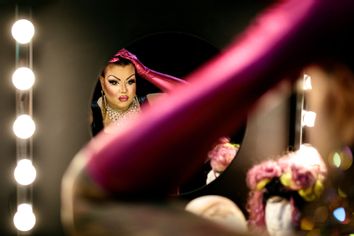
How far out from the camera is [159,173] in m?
0.22

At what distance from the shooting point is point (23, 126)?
2.03 meters

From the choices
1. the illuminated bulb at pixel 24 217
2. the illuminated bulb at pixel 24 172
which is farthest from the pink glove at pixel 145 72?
the illuminated bulb at pixel 24 217

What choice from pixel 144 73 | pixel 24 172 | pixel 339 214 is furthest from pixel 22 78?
pixel 339 214

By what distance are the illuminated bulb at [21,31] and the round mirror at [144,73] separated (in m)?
0.36

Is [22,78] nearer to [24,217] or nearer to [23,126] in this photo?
[23,126]

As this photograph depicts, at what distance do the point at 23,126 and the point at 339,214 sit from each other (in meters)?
1.52

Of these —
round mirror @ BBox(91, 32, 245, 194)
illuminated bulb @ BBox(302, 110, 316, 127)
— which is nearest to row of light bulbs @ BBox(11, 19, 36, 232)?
round mirror @ BBox(91, 32, 245, 194)

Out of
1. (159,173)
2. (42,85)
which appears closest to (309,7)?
(159,173)

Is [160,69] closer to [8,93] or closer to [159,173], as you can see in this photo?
[8,93]

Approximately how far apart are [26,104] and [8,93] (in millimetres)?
101

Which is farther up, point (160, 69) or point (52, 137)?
point (160, 69)

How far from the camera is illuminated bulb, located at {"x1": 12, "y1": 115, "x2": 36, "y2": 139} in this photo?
2025 mm

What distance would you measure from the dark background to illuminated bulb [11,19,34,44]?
0.03 m

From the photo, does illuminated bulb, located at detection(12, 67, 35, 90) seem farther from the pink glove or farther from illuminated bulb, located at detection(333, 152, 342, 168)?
illuminated bulb, located at detection(333, 152, 342, 168)
